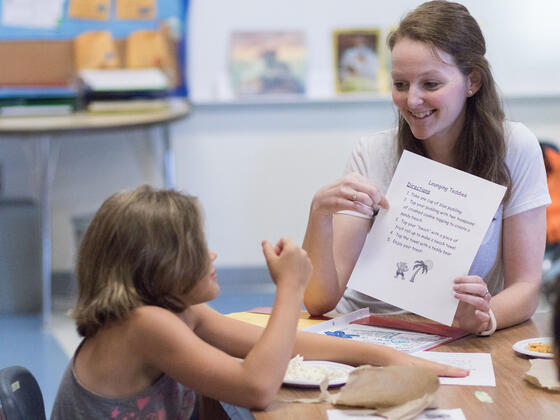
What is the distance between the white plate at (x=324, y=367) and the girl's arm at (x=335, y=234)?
0.34 metres

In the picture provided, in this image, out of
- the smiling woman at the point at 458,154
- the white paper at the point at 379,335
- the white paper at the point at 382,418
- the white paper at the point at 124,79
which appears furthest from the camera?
the white paper at the point at 124,79

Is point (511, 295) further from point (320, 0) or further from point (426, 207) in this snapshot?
point (320, 0)

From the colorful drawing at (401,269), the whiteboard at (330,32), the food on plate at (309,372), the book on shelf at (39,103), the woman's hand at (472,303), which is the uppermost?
the whiteboard at (330,32)

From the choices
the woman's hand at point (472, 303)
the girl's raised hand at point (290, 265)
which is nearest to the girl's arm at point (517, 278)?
the woman's hand at point (472, 303)

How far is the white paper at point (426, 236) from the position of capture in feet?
5.46

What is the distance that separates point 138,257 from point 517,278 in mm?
902

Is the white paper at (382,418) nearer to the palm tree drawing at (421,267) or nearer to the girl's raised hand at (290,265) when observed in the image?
the girl's raised hand at (290,265)

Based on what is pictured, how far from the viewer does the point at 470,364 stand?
1524 mm

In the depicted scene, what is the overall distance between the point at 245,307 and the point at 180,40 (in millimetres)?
1409

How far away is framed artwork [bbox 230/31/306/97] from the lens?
14.9ft

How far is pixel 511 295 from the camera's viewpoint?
5.96ft

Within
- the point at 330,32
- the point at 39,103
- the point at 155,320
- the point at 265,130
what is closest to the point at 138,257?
the point at 155,320

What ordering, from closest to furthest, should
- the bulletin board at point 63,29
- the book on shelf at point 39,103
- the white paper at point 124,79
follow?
1. the book on shelf at point 39,103
2. the white paper at point 124,79
3. the bulletin board at point 63,29

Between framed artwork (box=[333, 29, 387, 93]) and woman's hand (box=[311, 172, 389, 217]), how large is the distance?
2.84m
